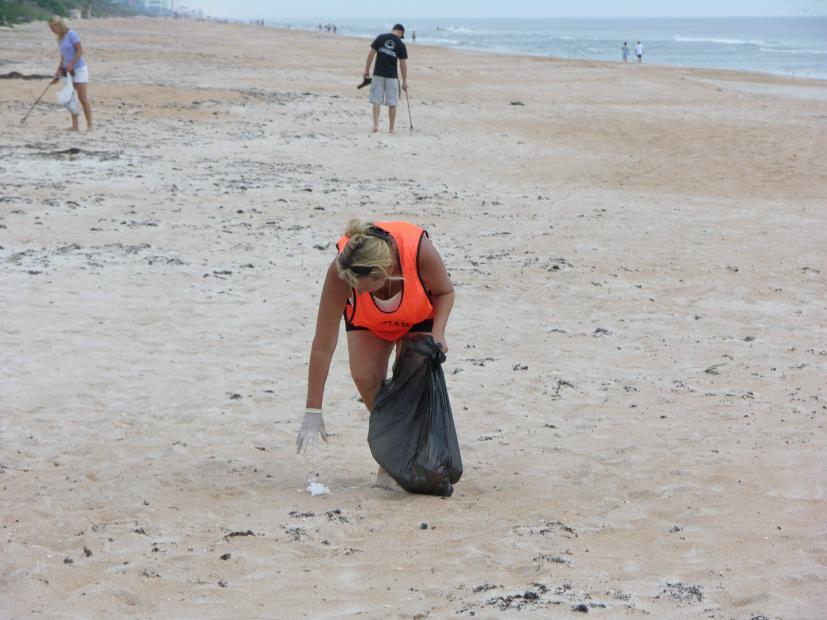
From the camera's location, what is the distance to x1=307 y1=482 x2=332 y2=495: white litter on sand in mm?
4559

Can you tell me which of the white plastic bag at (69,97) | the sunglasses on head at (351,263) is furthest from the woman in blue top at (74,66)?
the sunglasses on head at (351,263)

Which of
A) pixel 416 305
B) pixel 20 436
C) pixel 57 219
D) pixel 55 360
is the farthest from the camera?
pixel 57 219

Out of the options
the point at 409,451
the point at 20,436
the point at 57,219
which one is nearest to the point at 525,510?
the point at 409,451

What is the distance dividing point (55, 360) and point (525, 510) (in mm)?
2992

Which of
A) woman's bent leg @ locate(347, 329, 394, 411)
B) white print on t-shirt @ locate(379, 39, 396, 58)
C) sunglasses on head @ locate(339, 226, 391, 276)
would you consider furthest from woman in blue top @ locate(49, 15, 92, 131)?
sunglasses on head @ locate(339, 226, 391, 276)

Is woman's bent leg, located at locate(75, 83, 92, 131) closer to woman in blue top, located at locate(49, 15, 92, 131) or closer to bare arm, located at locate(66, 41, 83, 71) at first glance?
woman in blue top, located at locate(49, 15, 92, 131)

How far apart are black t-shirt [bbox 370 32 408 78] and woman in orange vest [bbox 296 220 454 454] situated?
1131 cm

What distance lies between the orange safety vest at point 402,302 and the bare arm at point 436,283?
0.08ft

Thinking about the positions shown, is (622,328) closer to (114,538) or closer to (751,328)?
(751,328)

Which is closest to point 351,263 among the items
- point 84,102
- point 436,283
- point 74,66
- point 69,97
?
point 436,283

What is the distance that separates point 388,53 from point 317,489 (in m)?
11.6

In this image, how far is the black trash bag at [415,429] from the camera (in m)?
4.44

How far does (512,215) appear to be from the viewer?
10555mm

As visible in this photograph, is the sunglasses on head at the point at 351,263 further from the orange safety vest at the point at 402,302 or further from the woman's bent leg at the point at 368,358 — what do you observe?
the woman's bent leg at the point at 368,358
